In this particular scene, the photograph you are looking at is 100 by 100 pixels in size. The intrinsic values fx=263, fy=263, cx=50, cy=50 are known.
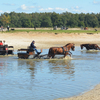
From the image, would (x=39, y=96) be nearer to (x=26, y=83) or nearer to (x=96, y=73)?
(x=26, y=83)

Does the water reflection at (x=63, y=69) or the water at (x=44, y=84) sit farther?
the water reflection at (x=63, y=69)

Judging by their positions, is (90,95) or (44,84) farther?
(44,84)

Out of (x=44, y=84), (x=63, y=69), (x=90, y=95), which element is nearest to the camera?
(x=90, y=95)

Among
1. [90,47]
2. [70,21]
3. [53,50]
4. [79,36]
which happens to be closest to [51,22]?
[70,21]

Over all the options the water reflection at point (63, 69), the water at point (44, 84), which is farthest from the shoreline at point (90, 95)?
the water reflection at point (63, 69)

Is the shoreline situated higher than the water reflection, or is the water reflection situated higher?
the water reflection

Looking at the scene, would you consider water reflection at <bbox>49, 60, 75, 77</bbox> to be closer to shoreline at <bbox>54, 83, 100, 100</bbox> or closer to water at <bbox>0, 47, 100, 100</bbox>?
water at <bbox>0, 47, 100, 100</bbox>

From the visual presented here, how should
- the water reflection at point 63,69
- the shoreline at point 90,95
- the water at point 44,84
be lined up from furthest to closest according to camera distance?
1. the water reflection at point 63,69
2. the water at point 44,84
3. the shoreline at point 90,95

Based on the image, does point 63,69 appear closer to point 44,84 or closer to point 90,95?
point 44,84

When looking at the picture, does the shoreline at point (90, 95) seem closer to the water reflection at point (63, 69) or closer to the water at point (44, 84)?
the water at point (44, 84)

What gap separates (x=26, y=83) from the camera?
1223cm

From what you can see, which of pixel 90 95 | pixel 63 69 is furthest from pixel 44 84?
pixel 63 69

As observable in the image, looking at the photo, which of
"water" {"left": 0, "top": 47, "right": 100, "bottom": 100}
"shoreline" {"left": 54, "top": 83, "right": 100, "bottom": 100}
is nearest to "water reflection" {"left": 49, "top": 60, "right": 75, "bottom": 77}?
"water" {"left": 0, "top": 47, "right": 100, "bottom": 100}

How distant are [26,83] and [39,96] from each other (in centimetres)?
244
